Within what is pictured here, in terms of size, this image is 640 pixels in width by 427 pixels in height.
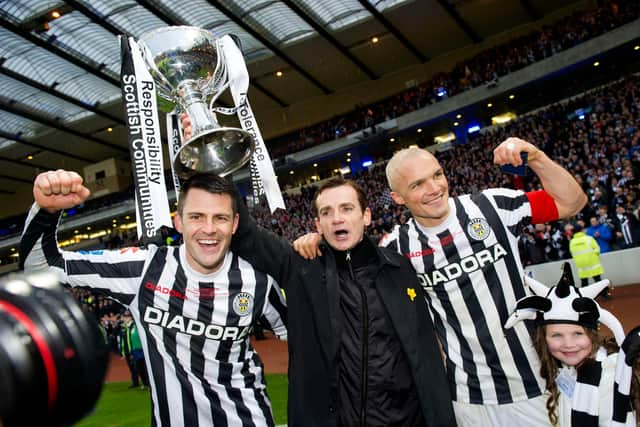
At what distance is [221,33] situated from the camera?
20.4m

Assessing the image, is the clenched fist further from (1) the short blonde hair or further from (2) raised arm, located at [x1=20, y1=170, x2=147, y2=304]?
(1) the short blonde hair

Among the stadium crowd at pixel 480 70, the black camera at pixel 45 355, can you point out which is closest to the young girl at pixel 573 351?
the black camera at pixel 45 355

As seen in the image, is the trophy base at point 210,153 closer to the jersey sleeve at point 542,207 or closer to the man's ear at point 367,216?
the man's ear at point 367,216

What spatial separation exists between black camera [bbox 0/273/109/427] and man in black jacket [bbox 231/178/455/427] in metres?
1.29

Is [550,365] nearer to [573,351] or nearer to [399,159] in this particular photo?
[573,351]

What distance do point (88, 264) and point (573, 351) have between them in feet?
7.39

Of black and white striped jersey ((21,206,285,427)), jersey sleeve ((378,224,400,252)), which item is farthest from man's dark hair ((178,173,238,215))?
jersey sleeve ((378,224,400,252))

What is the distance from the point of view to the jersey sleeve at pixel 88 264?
82.0 inches

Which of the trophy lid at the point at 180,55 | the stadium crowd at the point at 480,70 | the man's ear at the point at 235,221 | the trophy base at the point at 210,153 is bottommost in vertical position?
the man's ear at the point at 235,221

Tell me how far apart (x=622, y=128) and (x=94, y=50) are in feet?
65.0

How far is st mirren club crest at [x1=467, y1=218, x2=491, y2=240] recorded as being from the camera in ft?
7.86

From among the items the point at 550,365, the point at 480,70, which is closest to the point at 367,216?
the point at 550,365

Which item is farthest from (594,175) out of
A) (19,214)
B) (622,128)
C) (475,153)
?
(19,214)

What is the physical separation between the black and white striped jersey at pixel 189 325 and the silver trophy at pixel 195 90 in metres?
0.51
